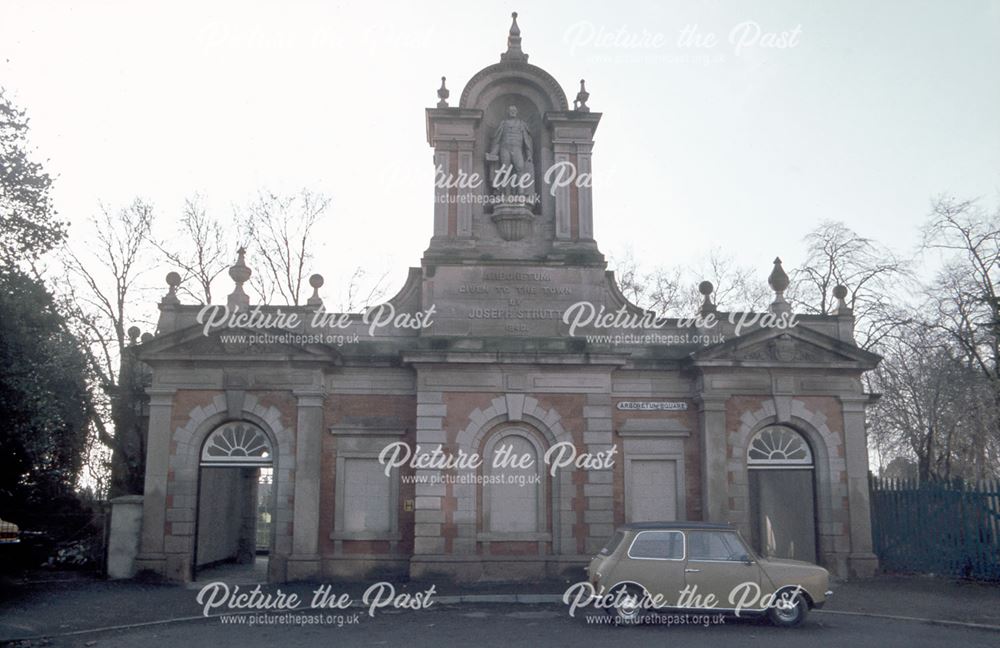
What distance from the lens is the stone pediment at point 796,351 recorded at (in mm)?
20031

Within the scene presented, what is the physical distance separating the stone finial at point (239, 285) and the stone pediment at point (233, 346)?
852 mm

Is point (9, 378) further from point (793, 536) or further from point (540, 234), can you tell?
point (793, 536)

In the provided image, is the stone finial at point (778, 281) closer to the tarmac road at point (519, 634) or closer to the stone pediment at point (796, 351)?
the stone pediment at point (796, 351)

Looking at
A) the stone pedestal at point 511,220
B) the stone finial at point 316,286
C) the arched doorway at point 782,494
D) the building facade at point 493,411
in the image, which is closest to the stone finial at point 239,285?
the building facade at point 493,411

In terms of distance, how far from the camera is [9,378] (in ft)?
69.3

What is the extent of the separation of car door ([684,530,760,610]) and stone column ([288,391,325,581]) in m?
9.06

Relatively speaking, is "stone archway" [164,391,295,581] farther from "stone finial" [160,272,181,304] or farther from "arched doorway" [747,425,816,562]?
"arched doorway" [747,425,816,562]

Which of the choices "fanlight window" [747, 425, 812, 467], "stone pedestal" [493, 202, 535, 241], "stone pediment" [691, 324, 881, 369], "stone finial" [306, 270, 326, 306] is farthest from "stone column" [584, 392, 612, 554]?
"stone finial" [306, 270, 326, 306]

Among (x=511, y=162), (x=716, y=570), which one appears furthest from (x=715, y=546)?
(x=511, y=162)

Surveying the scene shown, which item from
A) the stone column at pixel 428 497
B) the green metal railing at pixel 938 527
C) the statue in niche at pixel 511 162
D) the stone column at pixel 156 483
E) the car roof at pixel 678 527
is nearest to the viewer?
the car roof at pixel 678 527

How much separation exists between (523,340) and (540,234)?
3.09 meters

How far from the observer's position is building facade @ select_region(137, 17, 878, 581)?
19047 mm

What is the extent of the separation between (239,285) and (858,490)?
15652 millimetres

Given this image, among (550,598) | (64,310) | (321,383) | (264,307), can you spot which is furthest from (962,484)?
(64,310)
